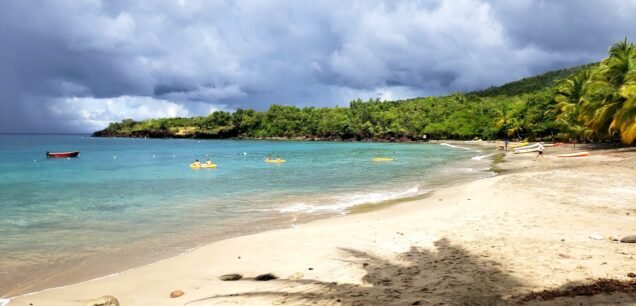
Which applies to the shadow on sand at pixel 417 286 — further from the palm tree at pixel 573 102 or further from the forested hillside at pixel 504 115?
the palm tree at pixel 573 102

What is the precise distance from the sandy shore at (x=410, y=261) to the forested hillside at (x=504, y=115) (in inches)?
1210

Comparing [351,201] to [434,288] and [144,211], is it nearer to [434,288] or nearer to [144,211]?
[144,211]

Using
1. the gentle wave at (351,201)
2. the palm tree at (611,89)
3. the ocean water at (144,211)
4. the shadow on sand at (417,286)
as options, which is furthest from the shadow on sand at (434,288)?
the palm tree at (611,89)

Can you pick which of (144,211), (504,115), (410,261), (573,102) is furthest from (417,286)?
(504,115)

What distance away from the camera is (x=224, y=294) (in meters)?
7.34

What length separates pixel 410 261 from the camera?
8.83 metres

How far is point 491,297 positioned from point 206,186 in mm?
27599

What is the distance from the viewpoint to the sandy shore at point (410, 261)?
21.7 ft

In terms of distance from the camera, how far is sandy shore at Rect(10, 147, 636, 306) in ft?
21.7

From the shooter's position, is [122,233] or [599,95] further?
[599,95]

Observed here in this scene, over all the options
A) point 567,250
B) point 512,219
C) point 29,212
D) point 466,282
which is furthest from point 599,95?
point 29,212

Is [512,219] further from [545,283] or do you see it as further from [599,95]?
[599,95]

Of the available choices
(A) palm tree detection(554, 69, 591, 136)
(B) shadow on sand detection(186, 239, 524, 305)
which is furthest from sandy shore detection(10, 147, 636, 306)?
(A) palm tree detection(554, 69, 591, 136)

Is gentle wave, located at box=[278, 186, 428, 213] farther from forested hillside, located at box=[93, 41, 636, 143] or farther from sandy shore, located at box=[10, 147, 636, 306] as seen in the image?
forested hillside, located at box=[93, 41, 636, 143]
